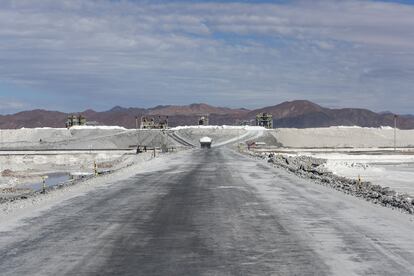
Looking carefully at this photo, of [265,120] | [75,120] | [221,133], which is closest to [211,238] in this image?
[221,133]

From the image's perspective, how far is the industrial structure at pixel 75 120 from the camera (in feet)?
576

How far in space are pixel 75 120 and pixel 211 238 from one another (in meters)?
168

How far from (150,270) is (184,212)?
26.9ft

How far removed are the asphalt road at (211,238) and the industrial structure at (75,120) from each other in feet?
514

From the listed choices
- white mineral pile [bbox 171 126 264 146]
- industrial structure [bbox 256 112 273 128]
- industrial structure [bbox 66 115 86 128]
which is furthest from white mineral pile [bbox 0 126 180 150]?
industrial structure [bbox 256 112 273 128]

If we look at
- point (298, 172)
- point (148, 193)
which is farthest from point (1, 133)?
point (148, 193)

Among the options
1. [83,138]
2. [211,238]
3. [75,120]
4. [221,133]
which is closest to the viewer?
[211,238]

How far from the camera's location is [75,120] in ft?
581

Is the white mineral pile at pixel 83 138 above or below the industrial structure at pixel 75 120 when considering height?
below

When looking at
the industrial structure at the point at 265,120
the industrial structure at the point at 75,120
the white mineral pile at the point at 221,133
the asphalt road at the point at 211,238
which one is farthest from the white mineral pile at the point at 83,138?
the asphalt road at the point at 211,238

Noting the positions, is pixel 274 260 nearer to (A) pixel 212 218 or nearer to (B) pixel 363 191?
(A) pixel 212 218

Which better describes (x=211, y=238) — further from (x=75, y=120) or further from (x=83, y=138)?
(x=75, y=120)

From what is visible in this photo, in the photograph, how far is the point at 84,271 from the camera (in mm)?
9766

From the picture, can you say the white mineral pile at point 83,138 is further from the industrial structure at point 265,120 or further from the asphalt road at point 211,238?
the asphalt road at point 211,238
